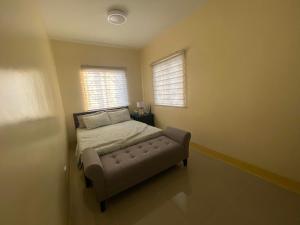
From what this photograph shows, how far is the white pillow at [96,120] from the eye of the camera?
9.70 ft

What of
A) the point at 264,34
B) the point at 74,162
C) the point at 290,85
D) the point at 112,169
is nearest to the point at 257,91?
the point at 290,85

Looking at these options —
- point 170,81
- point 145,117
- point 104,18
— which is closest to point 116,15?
point 104,18

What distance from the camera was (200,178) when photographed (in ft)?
6.07

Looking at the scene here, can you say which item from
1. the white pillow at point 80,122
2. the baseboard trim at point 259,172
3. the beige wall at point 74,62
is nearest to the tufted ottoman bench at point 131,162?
the baseboard trim at point 259,172

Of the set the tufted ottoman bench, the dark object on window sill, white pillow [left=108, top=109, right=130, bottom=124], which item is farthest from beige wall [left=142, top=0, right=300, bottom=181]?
white pillow [left=108, top=109, right=130, bottom=124]

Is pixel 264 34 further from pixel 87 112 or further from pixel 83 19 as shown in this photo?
pixel 87 112

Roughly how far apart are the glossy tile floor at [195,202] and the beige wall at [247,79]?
40cm

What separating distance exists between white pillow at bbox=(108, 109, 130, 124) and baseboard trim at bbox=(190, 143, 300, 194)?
2020 mm

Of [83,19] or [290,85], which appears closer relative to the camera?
[290,85]

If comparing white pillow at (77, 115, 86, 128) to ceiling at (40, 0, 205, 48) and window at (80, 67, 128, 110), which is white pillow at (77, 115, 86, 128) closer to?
window at (80, 67, 128, 110)

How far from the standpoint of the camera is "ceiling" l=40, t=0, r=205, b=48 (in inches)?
77.0

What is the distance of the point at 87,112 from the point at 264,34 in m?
3.60

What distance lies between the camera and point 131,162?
1612 millimetres

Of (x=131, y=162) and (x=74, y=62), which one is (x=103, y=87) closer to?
(x=74, y=62)
